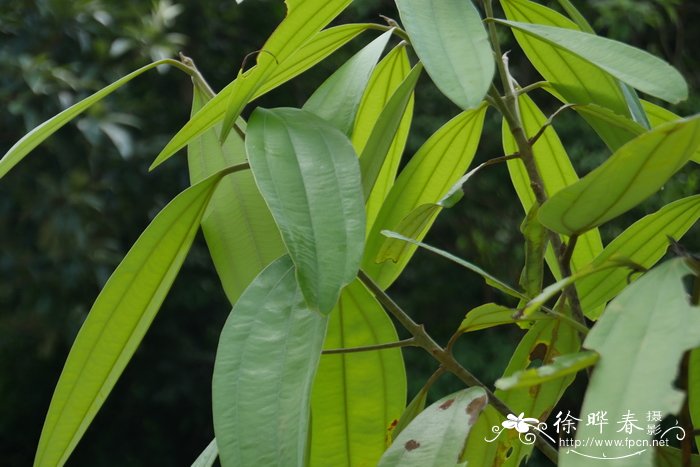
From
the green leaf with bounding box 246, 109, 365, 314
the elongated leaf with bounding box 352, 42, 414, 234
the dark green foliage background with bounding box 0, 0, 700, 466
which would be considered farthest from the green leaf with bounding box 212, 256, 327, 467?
the dark green foliage background with bounding box 0, 0, 700, 466

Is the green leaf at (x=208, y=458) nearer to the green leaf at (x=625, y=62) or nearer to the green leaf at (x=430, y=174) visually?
the green leaf at (x=430, y=174)

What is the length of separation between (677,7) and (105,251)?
5.61 feet

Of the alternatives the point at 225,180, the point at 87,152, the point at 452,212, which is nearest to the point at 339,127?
the point at 225,180

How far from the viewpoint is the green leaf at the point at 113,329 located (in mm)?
339

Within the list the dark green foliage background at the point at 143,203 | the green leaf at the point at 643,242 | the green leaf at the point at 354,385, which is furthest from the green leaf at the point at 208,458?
the dark green foliage background at the point at 143,203

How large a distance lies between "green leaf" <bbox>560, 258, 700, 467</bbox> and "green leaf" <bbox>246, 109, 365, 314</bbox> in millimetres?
71

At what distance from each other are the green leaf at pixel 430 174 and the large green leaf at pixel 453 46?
3.9 inches

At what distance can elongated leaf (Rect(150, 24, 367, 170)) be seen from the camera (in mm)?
352

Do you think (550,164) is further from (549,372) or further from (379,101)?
(549,372)

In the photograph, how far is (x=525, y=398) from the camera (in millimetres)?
399

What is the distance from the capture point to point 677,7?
2.63 meters

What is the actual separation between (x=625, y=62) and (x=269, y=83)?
0.14 m

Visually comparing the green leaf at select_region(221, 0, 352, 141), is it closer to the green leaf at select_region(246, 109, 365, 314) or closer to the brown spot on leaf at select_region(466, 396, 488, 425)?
the green leaf at select_region(246, 109, 365, 314)

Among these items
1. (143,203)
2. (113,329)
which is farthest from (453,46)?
(143,203)
